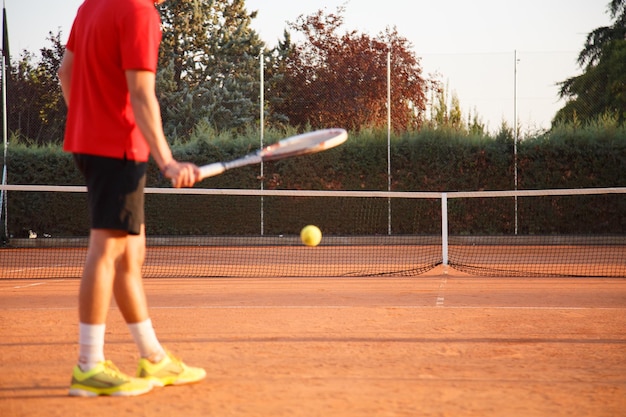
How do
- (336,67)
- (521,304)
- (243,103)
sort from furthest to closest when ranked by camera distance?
(243,103)
(336,67)
(521,304)

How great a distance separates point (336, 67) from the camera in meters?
22.5

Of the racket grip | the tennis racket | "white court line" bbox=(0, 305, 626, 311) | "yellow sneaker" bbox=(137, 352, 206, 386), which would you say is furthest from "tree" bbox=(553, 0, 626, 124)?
"yellow sneaker" bbox=(137, 352, 206, 386)

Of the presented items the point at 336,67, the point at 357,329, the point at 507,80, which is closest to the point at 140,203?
the point at 357,329

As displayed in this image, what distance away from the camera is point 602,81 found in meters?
26.8

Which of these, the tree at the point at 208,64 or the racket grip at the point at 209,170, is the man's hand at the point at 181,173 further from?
the tree at the point at 208,64

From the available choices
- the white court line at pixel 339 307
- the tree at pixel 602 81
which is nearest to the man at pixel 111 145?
the white court line at pixel 339 307

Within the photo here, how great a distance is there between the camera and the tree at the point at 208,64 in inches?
1119

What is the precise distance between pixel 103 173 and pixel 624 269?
371 inches

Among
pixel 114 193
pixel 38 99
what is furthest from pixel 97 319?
pixel 38 99

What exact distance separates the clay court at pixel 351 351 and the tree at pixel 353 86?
1130 centimetres

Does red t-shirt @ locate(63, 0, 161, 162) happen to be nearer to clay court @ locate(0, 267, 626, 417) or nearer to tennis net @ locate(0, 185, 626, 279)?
clay court @ locate(0, 267, 626, 417)

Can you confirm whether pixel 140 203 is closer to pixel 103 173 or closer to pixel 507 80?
pixel 103 173

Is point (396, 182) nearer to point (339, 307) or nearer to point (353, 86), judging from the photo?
point (353, 86)

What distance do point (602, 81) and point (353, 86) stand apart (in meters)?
9.91
